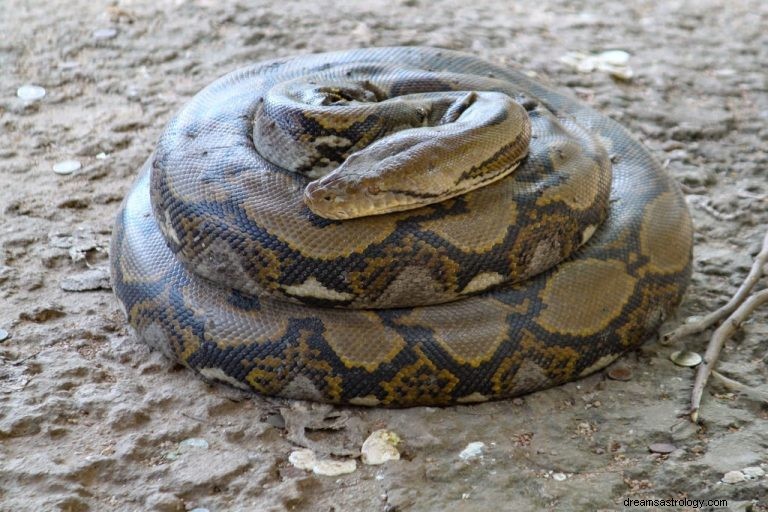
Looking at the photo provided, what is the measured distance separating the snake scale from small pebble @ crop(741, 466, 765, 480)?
790mm

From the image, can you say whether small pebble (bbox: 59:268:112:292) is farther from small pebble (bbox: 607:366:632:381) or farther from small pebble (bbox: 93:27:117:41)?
small pebble (bbox: 93:27:117:41)

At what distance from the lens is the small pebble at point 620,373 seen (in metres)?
3.97

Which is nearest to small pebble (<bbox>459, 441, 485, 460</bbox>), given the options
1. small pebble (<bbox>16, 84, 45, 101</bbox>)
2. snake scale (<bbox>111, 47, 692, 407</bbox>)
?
snake scale (<bbox>111, 47, 692, 407</bbox>)

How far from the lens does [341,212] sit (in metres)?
3.63

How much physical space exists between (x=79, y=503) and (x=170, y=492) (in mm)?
328

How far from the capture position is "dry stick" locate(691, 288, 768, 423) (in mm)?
3785

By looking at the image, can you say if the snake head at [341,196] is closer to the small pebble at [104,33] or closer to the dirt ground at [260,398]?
the dirt ground at [260,398]

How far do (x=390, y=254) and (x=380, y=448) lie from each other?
801 mm

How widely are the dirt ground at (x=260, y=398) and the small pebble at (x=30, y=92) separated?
4 cm

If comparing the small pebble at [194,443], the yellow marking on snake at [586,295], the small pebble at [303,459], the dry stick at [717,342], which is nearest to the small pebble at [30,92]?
the small pebble at [194,443]

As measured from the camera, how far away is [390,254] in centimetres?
365

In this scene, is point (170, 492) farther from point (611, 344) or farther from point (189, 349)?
point (611, 344)

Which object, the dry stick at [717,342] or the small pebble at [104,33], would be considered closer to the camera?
the dry stick at [717,342]

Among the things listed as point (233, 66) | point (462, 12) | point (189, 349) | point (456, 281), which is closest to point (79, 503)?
point (189, 349)
